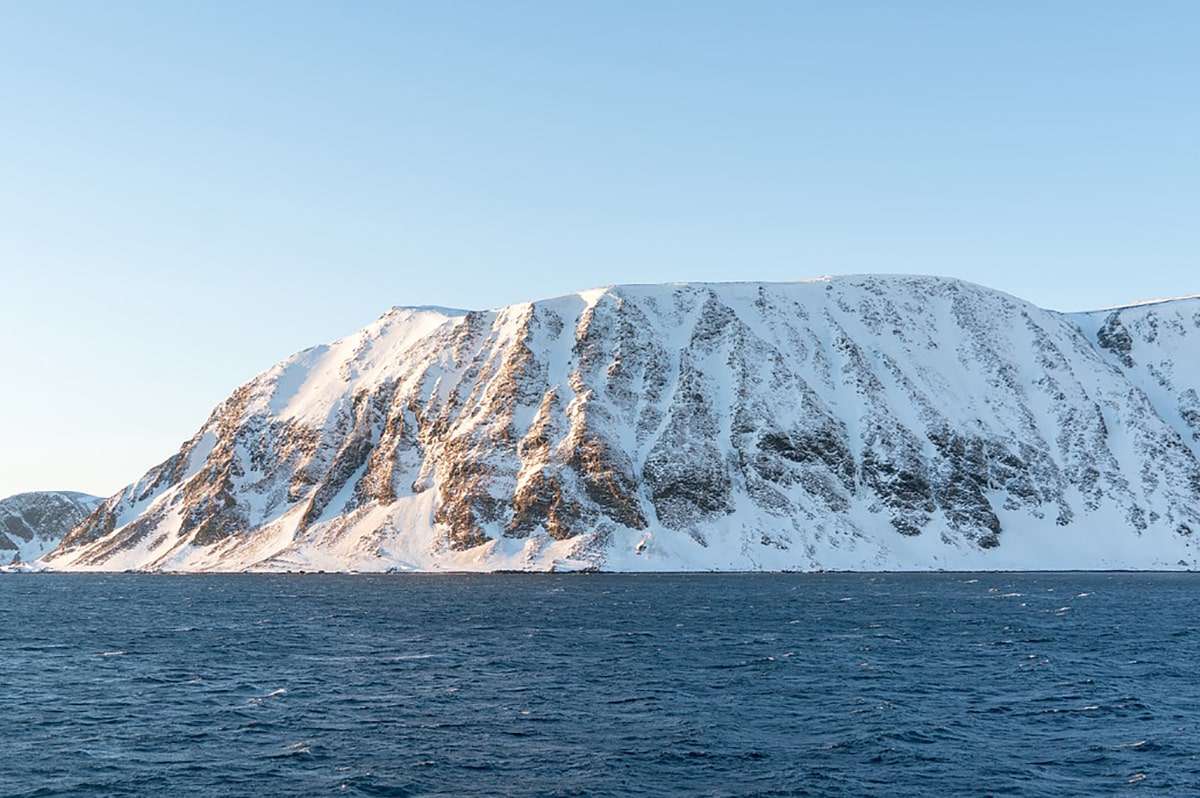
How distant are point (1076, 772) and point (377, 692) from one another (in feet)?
114

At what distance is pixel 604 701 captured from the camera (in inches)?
2088

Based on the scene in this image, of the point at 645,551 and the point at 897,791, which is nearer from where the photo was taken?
the point at 897,791

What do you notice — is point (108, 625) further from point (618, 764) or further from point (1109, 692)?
point (1109, 692)

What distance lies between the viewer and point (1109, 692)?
184ft

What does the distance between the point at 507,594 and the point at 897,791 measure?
96.1m

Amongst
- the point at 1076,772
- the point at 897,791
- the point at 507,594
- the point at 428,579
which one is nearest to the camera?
the point at 897,791

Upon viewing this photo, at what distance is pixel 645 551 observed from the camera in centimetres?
18525

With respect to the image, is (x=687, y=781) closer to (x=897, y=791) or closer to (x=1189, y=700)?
(x=897, y=791)

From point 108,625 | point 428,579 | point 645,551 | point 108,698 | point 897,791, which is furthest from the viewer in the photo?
point 645,551

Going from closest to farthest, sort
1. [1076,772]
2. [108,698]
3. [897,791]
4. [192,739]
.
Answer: [897,791] → [1076,772] → [192,739] → [108,698]

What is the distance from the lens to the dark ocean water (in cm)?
3794

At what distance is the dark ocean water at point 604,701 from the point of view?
37.9 metres

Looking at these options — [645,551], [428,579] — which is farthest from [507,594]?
[645,551]

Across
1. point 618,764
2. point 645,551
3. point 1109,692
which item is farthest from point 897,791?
point 645,551
